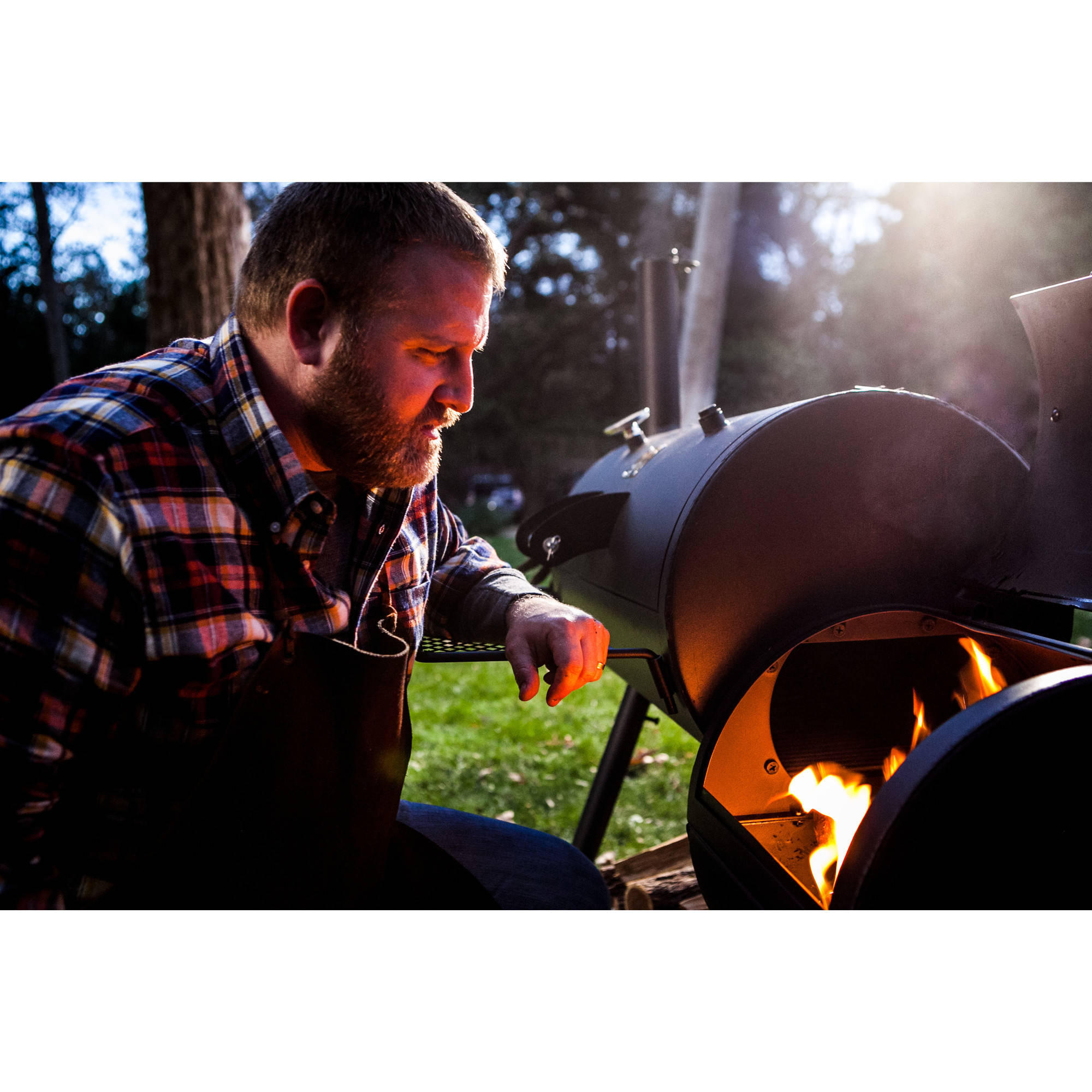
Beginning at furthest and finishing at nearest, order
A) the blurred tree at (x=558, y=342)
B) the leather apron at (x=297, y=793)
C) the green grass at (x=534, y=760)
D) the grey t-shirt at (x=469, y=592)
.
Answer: the blurred tree at (x=558, y=342)
the green grass at (x=534, y=760)
the grey t-shirt at (x=469, y=592)
the leather apron at (x=297, y=793)

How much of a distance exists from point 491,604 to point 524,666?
23 centimetres

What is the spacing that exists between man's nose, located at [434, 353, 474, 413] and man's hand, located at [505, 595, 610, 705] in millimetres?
388

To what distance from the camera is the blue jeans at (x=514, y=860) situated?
57.9 inches

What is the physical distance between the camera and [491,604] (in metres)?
1.61

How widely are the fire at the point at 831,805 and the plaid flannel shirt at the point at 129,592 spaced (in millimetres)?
858

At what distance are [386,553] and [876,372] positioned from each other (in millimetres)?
7857

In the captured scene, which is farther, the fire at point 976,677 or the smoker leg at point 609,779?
the smoker leg at point 609,779

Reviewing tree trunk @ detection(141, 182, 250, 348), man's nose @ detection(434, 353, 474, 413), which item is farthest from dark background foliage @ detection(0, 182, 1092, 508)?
man's nose @ detection(434, 353, 474, 413)

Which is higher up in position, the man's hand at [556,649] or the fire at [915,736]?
the man's hand at [556,649]

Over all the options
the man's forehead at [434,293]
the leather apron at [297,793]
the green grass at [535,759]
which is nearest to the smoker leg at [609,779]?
the green grass at [535,759]

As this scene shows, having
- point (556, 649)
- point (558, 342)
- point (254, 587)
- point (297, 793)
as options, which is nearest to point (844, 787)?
point (556, 649)

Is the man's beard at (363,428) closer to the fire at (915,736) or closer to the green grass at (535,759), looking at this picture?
the fire at (915,736)

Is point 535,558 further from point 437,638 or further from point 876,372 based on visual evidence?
point 876,372

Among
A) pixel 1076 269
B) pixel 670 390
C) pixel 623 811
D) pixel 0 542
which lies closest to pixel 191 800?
pixel 0 542
